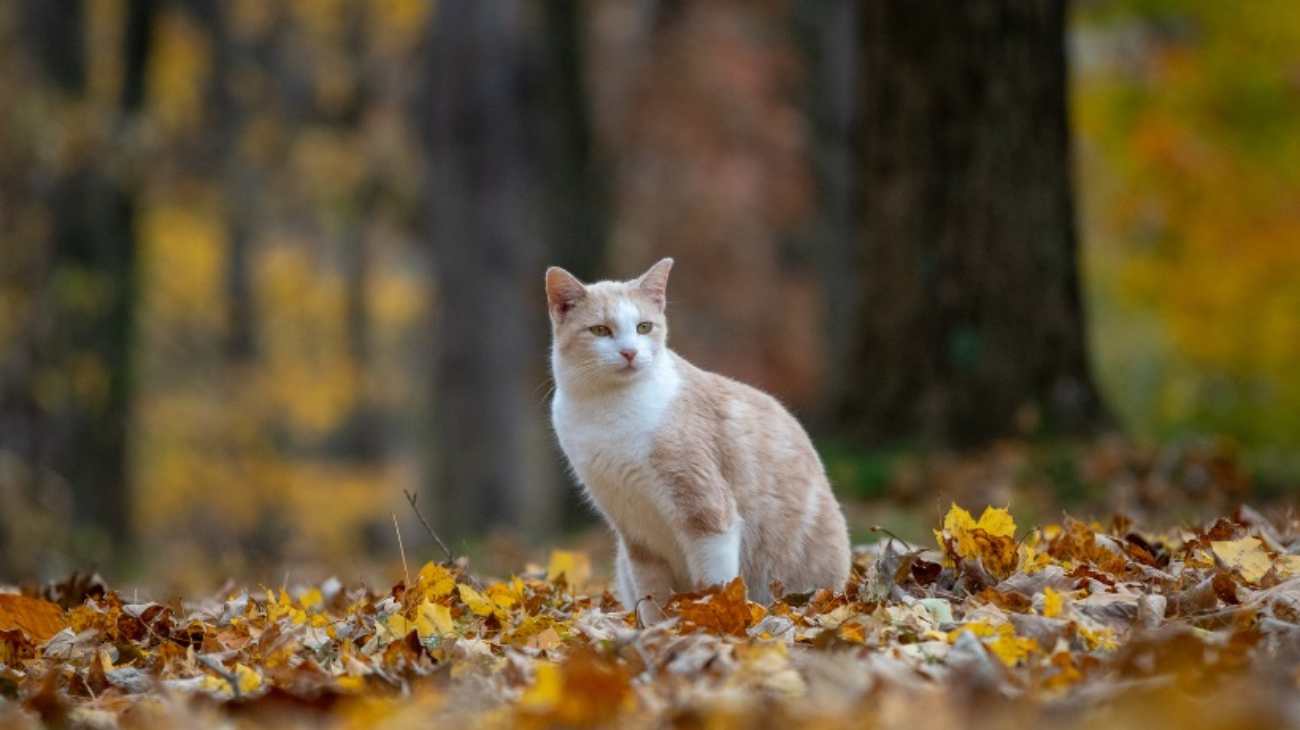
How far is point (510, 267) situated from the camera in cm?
1521

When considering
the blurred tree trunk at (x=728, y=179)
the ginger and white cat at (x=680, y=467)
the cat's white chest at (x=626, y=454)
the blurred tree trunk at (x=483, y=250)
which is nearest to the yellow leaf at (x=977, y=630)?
the ginger and white cat at (x=680, y=467)

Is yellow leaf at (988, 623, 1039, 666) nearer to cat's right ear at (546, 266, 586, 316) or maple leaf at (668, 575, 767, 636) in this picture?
maple leaf at (668, 575, 767, 636)

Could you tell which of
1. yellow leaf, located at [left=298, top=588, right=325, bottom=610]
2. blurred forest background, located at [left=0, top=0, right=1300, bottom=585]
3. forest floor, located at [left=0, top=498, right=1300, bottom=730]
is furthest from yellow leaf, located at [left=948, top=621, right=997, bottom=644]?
blurred forest background, located at [left=0, top=0, right=1300, bottom=585]

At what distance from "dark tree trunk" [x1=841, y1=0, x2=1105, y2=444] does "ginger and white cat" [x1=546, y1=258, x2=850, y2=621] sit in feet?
15.9

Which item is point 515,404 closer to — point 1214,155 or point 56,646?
point 1214,155

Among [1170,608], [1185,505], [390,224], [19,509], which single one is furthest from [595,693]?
[390,224]

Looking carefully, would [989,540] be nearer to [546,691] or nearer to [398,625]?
[398,625]

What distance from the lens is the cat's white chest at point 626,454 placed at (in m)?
4.92

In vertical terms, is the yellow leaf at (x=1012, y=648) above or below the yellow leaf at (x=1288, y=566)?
above

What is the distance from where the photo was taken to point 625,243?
766 inches

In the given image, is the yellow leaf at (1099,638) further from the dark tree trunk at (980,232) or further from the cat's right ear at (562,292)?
the dark tree trunk at (980,232)

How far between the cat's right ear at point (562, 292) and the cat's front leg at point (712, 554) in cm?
100

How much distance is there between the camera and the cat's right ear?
17.7 feet

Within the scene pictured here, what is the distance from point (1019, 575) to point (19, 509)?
10.5 metres
